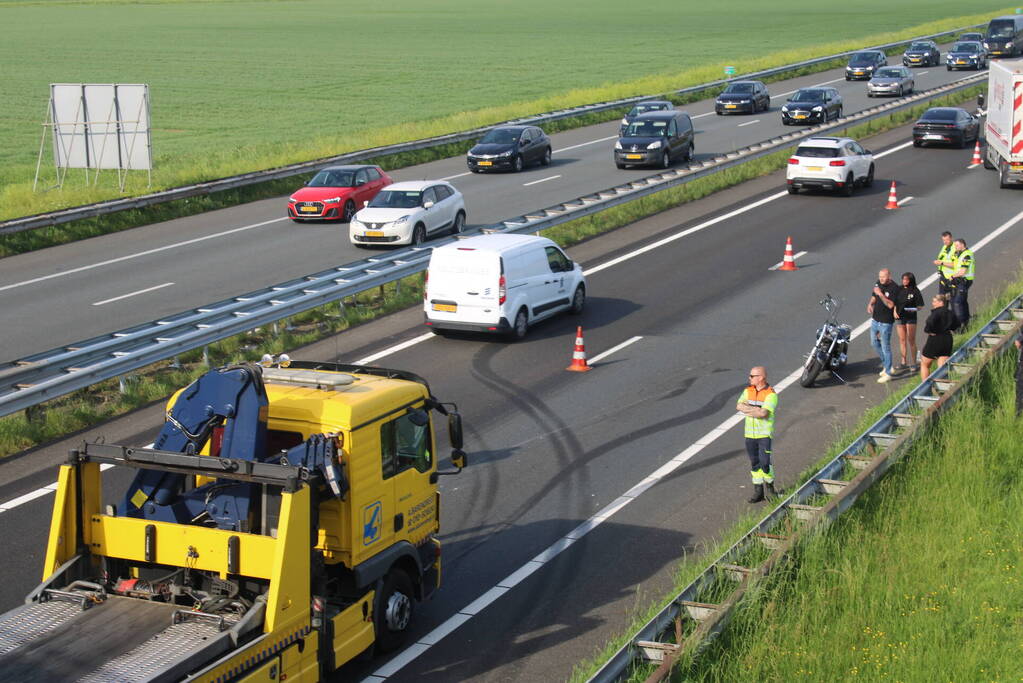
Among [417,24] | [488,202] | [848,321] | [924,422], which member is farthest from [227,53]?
[924,422]

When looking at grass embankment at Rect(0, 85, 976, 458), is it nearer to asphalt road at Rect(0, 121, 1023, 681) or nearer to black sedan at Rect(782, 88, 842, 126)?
asphalt road at Rect(0, 121, 1023, 681)

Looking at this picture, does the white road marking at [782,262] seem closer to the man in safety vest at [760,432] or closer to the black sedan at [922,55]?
the man in safety vest at [760,432]

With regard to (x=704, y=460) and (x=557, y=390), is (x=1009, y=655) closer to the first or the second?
(x=704, y=460)

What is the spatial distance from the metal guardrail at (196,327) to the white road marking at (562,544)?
23.6ft

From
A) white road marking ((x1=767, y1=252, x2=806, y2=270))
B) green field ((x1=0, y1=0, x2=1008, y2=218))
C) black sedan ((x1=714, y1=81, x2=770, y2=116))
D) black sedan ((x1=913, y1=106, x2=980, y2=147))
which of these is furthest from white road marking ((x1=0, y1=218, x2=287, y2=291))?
black sedan ((x1=714, y1=81, x2=770, y2=116))

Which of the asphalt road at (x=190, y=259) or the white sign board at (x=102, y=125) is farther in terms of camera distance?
the white sign board at (x=102, y=125)

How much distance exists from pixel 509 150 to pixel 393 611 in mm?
31642

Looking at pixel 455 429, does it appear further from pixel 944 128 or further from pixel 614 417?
pixel 944 128

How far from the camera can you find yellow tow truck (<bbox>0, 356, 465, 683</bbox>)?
8.73 m

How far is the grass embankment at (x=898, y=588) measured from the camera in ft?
30.8

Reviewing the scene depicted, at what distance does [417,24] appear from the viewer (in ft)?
400

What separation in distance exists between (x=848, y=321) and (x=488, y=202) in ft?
49.2

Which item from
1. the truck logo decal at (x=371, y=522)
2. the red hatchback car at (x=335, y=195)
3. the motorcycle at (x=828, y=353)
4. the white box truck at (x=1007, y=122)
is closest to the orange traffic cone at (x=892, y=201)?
the white box truck at (x=1007, y=122)

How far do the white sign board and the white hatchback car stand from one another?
931 cm
